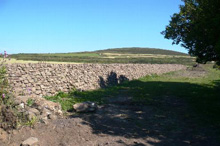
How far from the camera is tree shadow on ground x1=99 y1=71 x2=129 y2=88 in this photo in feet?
54.5

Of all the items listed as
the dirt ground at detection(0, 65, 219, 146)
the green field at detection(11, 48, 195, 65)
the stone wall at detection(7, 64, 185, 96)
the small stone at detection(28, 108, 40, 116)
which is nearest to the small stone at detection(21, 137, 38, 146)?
the dirt ground at detection(0, 65, 219, 146)

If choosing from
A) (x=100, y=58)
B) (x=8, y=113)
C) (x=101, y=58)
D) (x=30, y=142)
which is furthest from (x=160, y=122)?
(x=101, y=58)

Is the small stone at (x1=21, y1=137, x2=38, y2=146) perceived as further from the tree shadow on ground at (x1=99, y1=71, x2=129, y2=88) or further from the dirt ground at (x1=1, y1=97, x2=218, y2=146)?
the tree shadow on ground at (x1=99, y1=71, x2=129, y2=88)

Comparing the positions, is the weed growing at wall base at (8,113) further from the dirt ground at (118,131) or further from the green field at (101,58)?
the green field at (101,58)

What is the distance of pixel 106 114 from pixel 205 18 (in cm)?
646

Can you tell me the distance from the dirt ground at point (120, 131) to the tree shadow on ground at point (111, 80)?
316 inches

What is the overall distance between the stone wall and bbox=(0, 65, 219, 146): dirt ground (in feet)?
7.54

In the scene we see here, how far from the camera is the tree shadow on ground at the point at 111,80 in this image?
16.6m

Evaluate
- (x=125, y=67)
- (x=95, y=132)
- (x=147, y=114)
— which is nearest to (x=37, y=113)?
(x=95, y=132)

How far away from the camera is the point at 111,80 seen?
1812 centimetres

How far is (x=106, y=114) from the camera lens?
802 cm

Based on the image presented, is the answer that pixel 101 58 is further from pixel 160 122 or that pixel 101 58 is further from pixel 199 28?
pixel 160 122

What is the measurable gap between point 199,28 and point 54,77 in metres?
7.92

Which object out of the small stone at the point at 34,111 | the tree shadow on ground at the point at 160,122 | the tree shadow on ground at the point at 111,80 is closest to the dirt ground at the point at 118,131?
the tree shadow on ground at the point at 160,122
